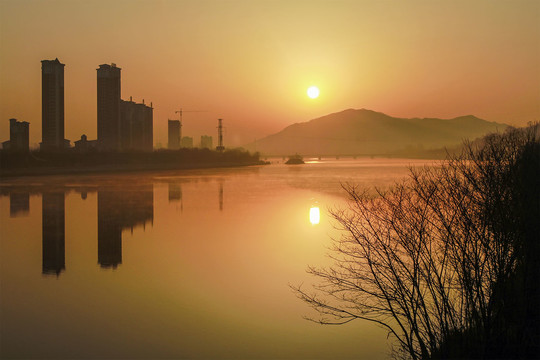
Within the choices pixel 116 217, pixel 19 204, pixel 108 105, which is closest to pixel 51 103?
pixel 108 105

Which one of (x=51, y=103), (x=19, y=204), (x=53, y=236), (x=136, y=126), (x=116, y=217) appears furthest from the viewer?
(x=136, y=126)

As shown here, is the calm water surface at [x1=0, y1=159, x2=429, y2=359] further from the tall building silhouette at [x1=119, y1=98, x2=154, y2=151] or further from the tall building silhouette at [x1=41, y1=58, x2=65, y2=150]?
the tall building silhouette at [x1=119, y1=98, x2=154, y2=151]

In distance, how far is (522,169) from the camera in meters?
8.95

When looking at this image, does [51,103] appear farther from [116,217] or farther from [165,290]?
[165,290]

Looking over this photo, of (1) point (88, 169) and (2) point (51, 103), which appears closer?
(1) point (88, 169)

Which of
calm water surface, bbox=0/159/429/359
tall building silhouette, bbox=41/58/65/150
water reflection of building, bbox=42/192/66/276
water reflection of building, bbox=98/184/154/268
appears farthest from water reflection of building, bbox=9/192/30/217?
tall building silhouette, bbox=41/58/65/150

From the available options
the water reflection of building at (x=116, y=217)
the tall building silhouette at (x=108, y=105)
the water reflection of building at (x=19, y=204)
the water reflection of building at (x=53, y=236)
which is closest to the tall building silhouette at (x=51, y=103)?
the tall building silhouette at (x=108, y=105)

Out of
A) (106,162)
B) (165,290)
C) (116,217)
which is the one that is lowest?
(165,290)

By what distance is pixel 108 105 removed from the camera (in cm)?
11781

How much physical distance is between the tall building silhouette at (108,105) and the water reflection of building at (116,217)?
8738 centimetres

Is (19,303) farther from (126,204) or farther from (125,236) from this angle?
(126,204)

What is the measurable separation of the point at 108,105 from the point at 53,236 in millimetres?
107484

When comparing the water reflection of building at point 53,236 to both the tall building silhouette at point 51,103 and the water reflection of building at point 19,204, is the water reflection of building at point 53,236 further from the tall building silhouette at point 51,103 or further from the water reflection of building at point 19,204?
the tall building silhouette at point 51,103

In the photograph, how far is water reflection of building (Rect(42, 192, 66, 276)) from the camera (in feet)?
41.4
